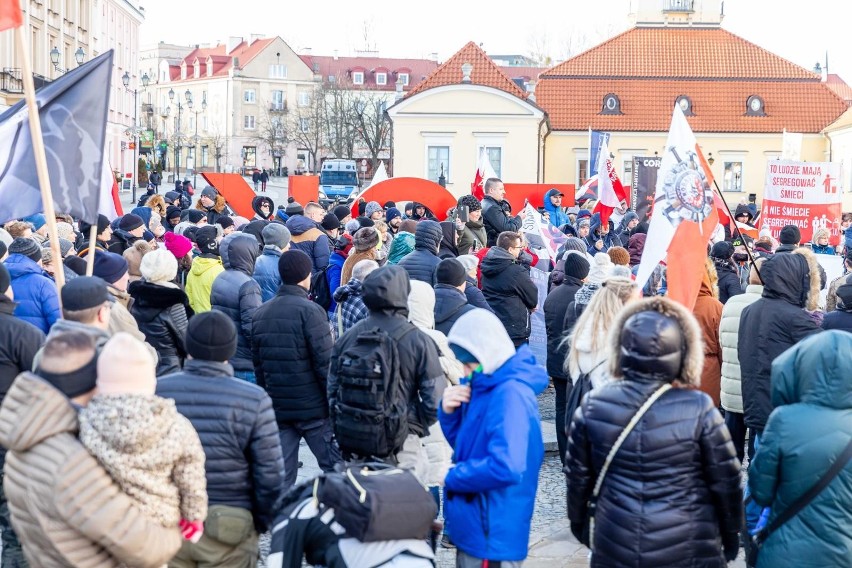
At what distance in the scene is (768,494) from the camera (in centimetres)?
468

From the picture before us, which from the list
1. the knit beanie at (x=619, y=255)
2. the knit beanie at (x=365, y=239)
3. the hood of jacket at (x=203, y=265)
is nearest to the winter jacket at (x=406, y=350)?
the knit beanie at (x=365, y=239)

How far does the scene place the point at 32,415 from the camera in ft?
12.8

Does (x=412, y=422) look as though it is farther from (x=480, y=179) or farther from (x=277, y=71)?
A: (x=277, y=71)

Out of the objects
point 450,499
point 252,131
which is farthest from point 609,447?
point 252,131

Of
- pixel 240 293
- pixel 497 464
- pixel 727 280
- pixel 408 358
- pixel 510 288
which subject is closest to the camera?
pixel 497 464

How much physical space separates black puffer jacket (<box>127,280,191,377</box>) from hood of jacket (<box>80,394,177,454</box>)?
3493mm

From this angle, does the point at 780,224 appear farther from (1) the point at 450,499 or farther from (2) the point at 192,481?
(2) the point at 192,481

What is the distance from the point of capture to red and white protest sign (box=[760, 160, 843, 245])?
14.1m

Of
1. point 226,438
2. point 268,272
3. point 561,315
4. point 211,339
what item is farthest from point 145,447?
point 268,272

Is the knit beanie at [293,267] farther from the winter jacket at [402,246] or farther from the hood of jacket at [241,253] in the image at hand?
the winter jacket at [402,246]

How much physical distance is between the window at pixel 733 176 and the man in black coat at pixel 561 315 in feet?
157

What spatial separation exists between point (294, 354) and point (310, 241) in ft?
14.6

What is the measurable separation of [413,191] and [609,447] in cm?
1026

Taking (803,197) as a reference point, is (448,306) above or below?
below
